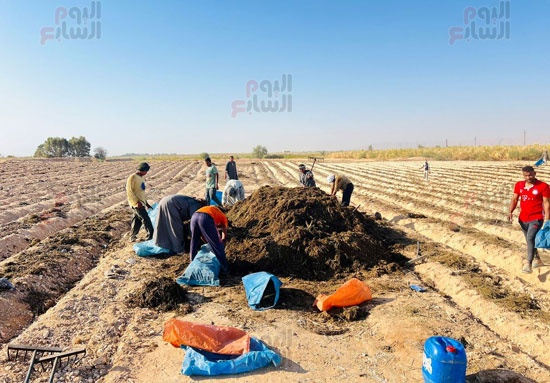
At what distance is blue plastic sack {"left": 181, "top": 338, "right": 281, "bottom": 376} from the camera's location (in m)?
3.22

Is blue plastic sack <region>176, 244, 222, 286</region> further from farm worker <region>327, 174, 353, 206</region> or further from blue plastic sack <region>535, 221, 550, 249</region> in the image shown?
blue plastic sack <region>535, 221, 550, 249</region>

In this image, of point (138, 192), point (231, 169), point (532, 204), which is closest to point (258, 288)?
point (138, 192)

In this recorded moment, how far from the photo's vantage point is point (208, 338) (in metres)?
3.50

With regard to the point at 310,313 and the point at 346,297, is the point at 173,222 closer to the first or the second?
the point at 310,313

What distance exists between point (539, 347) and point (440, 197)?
33.1ft

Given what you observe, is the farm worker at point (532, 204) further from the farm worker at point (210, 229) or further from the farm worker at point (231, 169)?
the farm worker at point (231, 169)

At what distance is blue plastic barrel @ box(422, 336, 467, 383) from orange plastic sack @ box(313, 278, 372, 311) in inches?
65.0

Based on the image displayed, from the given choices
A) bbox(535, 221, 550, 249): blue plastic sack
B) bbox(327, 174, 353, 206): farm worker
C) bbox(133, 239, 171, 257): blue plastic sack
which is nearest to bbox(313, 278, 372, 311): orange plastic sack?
bbox(535, 221, 550, 249): blue plastic sack

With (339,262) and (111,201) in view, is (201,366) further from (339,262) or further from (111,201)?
(111,201)

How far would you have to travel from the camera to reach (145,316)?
444cm

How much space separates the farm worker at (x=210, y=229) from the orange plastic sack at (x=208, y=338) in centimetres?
190

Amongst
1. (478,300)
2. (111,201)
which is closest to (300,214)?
(478,300)

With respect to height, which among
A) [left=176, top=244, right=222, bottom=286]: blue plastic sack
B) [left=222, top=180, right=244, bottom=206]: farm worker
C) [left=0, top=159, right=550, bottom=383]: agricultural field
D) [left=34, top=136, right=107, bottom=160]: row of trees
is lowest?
[left=0, top=159, right=550, bottom=383]: agricultural field

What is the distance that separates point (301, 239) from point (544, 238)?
→ 3.63m
